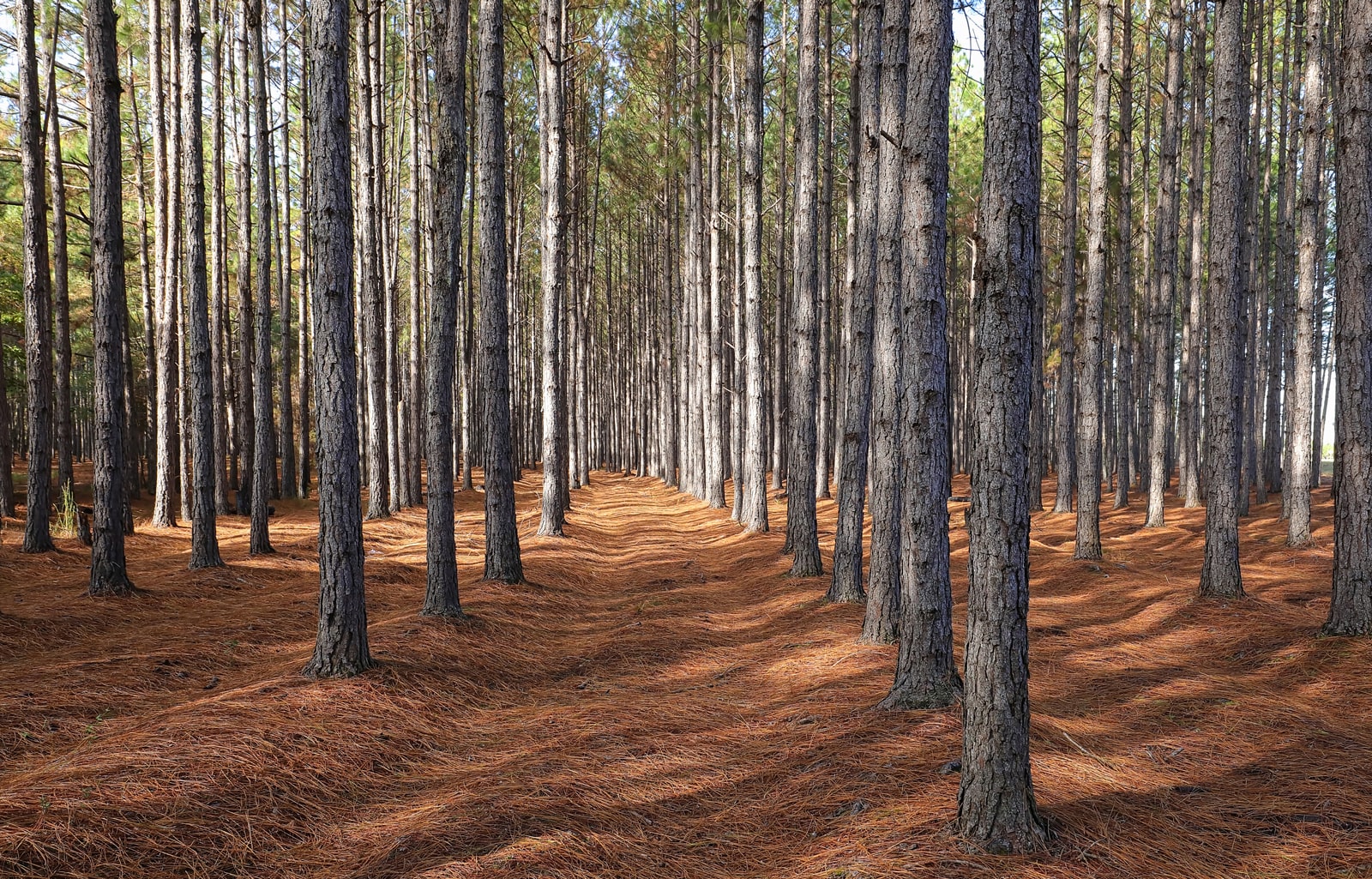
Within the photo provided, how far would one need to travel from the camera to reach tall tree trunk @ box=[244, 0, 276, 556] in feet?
37.3

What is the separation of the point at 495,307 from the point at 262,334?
5248 mm

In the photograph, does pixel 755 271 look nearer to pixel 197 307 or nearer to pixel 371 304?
pixel 371 304

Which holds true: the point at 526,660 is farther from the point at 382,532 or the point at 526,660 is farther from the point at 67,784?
the point at 382,532

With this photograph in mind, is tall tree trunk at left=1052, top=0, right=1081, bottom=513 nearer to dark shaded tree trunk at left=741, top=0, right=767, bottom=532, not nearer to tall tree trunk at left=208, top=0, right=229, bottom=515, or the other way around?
dark shaded tree trunk at left=741, top=0, right=767, bottom=532

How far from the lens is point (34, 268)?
10570 millimetres

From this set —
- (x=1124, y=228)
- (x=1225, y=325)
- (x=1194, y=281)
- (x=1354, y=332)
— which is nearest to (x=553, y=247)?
(x=1225, y=325)

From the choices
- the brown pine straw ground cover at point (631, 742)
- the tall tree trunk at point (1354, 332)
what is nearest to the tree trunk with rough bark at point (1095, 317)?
the brown pine straw ground cover at point (631, 742)

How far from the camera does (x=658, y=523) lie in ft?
57.2

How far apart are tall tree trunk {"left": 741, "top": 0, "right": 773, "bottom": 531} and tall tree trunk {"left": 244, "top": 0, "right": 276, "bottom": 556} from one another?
7.09 m

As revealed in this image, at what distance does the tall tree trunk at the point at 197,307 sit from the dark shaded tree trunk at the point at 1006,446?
8.74 meters

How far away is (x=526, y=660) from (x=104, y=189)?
639cm

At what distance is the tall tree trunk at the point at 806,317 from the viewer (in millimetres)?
9992

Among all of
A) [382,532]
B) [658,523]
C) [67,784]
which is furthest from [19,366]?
[67,784]

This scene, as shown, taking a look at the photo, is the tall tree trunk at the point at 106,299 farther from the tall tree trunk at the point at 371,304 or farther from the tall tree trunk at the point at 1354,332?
the tall tree trunk at the point at 1354,332
